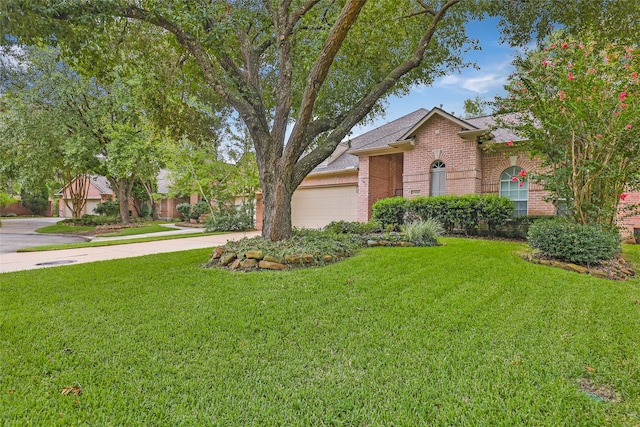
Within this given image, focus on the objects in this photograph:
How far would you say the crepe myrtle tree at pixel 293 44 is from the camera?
5258 mm

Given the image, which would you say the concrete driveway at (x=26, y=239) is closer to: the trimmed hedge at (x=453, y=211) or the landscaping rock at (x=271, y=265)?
the landscaping rock at (x=271, y=265)

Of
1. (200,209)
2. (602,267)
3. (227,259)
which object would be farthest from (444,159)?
(200,209)

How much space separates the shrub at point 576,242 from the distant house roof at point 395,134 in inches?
220

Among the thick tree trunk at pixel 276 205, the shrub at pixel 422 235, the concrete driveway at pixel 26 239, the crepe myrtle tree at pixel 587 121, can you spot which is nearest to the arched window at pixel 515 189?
the crepe myrtle tree at pixel 587 121

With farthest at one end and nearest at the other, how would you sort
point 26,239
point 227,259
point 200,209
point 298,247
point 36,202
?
point 36,202 < point 200,209 < point 26,239 < point 298,247 < point 227,259

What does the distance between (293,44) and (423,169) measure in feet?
22.9

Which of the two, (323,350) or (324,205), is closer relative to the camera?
(323,350)

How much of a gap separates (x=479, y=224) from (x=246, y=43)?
814 centimetres

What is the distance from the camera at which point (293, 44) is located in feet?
24.8

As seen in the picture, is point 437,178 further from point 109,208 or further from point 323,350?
point 109,208

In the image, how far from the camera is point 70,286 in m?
4.52

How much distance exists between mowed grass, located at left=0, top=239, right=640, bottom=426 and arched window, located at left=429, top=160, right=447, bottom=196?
7.59 m

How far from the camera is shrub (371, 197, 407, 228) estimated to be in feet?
35.8

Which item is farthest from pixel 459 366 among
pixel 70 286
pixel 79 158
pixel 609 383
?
pixel 79 158
